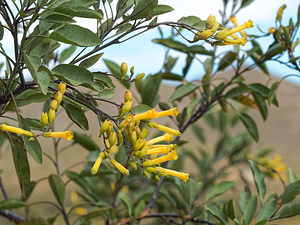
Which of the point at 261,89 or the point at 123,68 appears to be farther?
the point at 261,89

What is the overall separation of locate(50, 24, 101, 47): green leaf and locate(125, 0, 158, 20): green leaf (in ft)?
0.43

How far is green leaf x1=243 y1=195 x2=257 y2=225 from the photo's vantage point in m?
1.22

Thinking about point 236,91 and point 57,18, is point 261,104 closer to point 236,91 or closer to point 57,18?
point 236,91

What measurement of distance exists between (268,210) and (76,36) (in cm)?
86

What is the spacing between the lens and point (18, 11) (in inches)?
31.5

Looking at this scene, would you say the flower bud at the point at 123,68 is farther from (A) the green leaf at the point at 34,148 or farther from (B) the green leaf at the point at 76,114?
(A) the green leaf at the point at 34,148

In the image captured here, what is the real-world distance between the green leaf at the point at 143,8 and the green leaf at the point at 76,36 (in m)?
0.13

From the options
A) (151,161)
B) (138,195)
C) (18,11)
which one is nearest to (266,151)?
(138,195)

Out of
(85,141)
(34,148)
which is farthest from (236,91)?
(34,148)

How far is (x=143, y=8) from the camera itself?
88 centimetres

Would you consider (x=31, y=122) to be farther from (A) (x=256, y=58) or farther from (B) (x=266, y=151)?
(B) (x=266, y=151)

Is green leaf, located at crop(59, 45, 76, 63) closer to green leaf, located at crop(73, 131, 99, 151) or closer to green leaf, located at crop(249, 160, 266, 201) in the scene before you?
green leaf, located at crop(73, 131, 99, 151)

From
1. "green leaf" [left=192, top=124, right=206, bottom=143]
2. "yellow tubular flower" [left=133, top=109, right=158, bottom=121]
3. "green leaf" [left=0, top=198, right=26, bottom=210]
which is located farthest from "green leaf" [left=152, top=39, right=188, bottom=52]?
"green leaf" [left=192, top=124, right=206, bottom=143]

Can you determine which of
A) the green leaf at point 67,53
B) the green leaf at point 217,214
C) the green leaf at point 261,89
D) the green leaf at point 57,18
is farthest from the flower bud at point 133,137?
the green leaf at point 261,89
